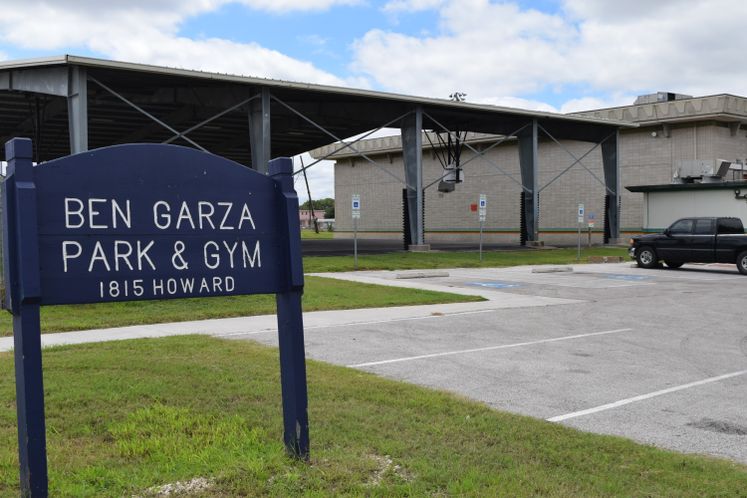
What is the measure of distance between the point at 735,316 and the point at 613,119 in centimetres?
3352

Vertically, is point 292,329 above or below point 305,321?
above

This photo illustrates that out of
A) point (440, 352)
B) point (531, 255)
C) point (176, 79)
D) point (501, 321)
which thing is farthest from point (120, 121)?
point (440, 352)

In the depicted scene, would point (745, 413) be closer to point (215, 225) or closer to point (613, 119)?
point (215, 225)

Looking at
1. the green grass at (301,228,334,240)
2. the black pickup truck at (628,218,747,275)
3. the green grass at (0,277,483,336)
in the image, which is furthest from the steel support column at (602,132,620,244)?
the green grass at (301,228,334,240)

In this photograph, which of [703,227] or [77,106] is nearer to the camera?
[77,106]

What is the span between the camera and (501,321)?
1432 cm

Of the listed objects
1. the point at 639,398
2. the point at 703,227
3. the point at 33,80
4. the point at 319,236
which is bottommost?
the point at 639,398

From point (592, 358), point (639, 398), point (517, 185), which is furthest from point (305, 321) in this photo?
point (517, 185)

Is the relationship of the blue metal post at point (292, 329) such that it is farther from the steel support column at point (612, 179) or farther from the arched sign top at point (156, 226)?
the steel support column at point (612, 179)

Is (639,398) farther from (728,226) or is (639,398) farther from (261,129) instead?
(261,129)

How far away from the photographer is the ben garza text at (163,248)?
468cm

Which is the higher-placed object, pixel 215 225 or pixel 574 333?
pixel 215 225

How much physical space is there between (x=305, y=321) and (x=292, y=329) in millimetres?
8803

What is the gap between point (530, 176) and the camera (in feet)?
140
